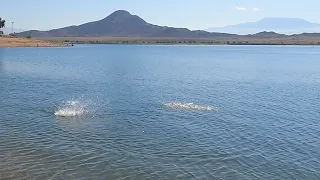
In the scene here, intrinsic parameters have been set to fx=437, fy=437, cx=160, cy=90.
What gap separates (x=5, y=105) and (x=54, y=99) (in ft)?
18.9

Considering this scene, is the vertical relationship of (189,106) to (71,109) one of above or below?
below

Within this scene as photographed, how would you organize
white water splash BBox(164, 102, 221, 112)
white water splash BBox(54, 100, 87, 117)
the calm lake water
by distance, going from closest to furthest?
the calm lake water → white water splash BBox(54, 100, 87, 117) → white water splash BBox(164, 102, 221, 112)

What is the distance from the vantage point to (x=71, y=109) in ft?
125

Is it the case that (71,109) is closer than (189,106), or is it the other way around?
(71,109)

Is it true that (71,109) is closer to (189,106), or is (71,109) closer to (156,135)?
(156,135)

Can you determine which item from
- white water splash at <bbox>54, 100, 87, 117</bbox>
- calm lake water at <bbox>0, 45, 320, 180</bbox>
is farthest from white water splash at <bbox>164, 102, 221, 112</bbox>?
white water splash at <bbox>54, 100, 87, 117</bbox>

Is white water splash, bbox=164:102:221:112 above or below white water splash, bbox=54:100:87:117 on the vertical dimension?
below

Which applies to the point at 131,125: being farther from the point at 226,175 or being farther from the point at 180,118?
the point at 226,175

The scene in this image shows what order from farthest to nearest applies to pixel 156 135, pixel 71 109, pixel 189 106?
1. pixel 189 106
2. pixel 71 109
3. pixel 156 135

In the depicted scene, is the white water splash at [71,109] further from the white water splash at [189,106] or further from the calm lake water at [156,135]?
the white water splash at [189,106]

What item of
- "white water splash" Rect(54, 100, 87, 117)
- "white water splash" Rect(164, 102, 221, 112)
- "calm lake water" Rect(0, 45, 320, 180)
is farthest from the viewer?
"white water splash" Rect(164, 102, 221, 112)

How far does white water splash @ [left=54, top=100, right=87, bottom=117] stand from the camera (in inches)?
1416

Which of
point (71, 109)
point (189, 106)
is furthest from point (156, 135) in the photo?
point (189, 106)

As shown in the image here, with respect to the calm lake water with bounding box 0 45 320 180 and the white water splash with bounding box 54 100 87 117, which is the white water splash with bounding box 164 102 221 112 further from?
the white water splash with bounding box 54 100 87 117
